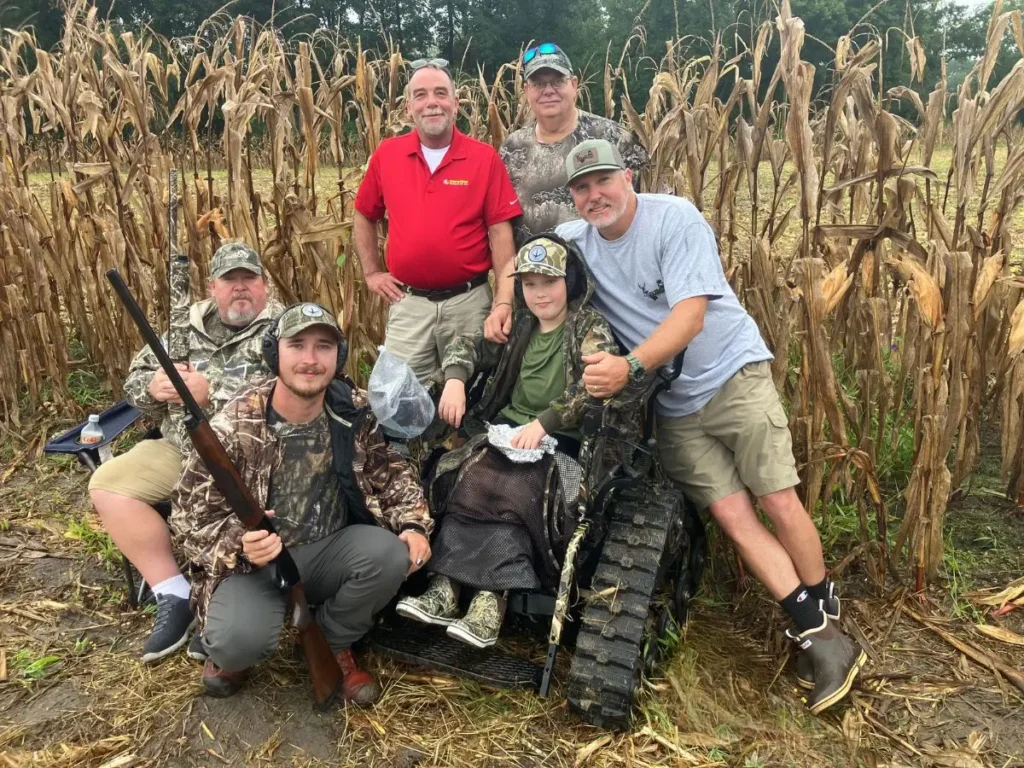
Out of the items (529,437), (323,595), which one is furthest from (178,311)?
(529,437)

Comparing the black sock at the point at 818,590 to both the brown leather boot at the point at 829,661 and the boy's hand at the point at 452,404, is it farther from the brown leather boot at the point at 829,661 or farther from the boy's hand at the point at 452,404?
the boy's hand at the point at 452,404

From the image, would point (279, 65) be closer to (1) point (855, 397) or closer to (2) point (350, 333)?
(2) point (350, 333)

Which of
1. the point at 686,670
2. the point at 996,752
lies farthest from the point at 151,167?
the point at 996,752

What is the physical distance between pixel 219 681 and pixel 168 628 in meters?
0.40

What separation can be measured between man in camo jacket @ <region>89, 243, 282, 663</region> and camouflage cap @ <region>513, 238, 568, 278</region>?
1.07m

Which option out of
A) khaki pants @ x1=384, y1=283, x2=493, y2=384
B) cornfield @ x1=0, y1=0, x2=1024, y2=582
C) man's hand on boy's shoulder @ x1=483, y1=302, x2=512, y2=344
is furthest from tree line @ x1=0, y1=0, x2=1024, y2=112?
man's hand on boy's shoulder @ x1=483, y1=302, x2=512, y2=344

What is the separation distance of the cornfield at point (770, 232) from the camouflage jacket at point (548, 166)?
25cm

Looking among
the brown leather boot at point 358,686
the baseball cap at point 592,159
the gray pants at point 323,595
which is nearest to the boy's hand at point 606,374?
the baseball cap at point 592,159

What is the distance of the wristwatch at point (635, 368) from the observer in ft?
8.65

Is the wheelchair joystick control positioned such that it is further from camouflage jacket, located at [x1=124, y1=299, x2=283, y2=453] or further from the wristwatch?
the wristwatch

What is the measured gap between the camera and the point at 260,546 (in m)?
2.48

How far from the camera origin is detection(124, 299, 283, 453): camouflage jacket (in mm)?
3107

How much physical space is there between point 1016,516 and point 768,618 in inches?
53.3

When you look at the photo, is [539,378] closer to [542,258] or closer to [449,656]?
[542,258]
